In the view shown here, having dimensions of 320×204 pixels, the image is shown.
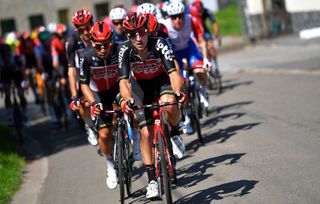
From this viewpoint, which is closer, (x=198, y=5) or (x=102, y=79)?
(x=102, y=79)

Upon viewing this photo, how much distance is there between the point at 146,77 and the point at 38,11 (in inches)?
2243

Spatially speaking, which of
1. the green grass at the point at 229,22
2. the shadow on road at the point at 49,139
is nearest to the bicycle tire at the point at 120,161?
the shadow on road at the point at 49,139

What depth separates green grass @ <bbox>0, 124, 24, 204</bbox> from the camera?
11.1 m

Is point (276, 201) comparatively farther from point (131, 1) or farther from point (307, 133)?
point (131, 1)

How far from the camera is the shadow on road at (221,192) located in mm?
8609

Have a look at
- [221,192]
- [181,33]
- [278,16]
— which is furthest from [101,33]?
[278,16]

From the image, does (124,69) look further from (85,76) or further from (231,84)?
(231,84)

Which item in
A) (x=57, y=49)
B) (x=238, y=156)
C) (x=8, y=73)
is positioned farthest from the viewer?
(x=8, y=73)

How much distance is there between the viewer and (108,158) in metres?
9.87

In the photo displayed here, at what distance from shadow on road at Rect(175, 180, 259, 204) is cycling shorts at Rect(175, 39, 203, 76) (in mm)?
4520

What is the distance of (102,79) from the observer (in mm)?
10062

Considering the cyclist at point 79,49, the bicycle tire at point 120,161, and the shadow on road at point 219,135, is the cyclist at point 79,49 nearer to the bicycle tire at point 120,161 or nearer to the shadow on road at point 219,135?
the bicycle tire at point 120,161

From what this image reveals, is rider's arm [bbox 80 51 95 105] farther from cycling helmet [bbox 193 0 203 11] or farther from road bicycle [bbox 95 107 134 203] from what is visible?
cycling helmet [bbox 193 0 203 11]

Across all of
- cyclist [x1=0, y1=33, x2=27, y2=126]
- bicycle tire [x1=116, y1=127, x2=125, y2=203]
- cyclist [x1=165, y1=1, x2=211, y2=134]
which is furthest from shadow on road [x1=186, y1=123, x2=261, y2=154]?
cyclist [x1=0, y1=33, x2=27, y2=126]
